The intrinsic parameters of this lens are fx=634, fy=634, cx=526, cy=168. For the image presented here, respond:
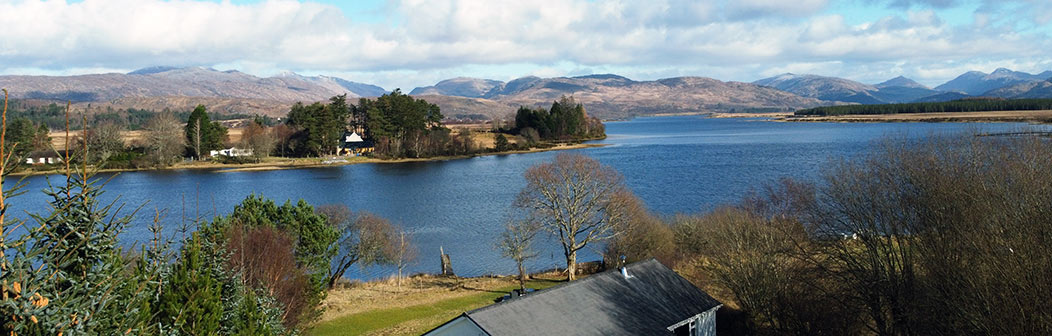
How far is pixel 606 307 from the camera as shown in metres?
20.0

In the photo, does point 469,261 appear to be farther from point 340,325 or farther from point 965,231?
point 965,231

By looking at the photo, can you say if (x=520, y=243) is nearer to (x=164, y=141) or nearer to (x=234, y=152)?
(x=234, y=152)

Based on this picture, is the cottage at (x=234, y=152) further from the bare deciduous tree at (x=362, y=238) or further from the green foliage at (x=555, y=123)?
the bare deciduous tree at (x=362, y=238)

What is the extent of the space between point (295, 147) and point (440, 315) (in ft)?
292

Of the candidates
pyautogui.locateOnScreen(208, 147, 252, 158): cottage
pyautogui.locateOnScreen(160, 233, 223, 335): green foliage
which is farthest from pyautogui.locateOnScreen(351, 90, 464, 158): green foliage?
pyautogui.locateOnScreen(160, 233, 223, 335): green foliage

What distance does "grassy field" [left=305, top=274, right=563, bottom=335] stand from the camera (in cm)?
2639

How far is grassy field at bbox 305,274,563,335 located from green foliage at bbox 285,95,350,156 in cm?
7402

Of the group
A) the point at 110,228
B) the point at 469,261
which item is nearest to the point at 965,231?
the point at 110,228

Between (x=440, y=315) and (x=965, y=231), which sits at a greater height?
(x=965, y=231)

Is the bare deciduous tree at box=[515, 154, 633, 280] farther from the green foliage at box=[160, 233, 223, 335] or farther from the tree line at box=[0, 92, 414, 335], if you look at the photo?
the green foliage at box=[160, 233, 223, 335]

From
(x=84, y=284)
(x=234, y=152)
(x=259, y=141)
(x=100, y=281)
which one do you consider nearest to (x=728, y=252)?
(x=100, y=281)

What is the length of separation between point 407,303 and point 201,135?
85918mm

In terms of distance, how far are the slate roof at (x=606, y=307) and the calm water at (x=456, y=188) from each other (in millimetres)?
14026

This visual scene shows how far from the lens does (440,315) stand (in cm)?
2766
